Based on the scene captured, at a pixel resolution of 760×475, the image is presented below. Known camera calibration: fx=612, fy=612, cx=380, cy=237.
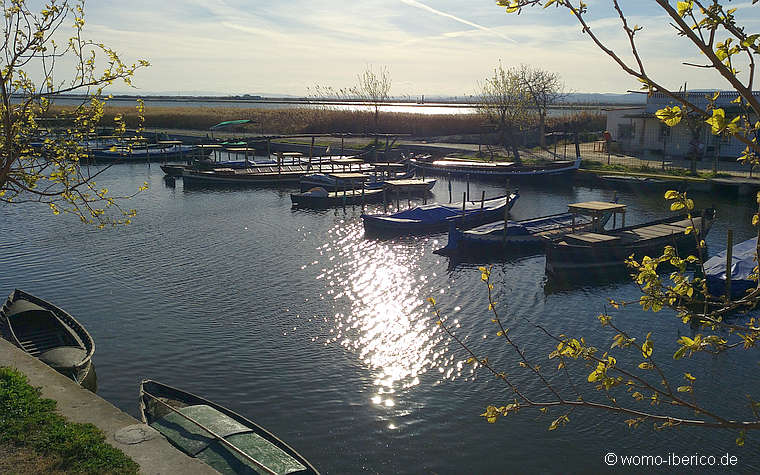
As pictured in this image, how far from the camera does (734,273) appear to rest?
25.8 metres

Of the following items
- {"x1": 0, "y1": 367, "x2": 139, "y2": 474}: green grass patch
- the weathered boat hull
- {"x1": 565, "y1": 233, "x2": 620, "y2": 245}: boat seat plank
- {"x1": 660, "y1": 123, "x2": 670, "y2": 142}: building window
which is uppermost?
{"x1": 660, "y1": 123, "x2": 670, "y2": 142}: building window

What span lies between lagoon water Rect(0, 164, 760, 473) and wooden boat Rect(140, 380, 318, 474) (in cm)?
297

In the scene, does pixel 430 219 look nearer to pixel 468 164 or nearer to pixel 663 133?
pixel 468 164

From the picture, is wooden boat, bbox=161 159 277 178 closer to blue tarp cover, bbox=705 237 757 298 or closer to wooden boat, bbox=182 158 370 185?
wooden boat, bbox=182 158 370 185

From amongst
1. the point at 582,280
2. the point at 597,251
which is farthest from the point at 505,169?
the point at 582,280

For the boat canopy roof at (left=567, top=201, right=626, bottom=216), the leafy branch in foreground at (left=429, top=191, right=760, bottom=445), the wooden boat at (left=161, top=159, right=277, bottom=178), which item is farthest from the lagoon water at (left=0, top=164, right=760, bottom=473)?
the wooden boat at (left=161, top=159, right=277, bottom=178)

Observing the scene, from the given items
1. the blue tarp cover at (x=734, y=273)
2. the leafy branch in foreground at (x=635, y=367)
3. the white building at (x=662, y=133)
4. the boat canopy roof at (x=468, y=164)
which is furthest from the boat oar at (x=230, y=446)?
the white building at (x=662, y=133)

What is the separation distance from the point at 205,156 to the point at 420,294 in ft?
197

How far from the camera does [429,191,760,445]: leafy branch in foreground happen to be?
246 inches

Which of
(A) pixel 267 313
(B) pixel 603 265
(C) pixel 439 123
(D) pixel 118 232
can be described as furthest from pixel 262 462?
(C) pixel 439 123

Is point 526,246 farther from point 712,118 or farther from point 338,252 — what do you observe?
point 712,118

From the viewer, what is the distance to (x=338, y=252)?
35594 millimetres

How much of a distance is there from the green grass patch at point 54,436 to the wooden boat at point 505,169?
51.1m

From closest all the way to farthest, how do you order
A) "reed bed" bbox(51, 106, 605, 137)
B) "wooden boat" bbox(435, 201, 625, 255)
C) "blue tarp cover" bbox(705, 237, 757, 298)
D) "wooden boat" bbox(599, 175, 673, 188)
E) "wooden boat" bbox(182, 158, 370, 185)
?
1. "blue tarp cover" bbox(705, 237, 757, 298)
2. "wooden boat" bbox(435, 201, 625, 255)
3. "wooden boat" bbox(599, 175, 673, 188)
4. "wooden boat" bbox(182, 158, 370, 185)
5. "reed bed" bbox(51, 106, 605, 137)
